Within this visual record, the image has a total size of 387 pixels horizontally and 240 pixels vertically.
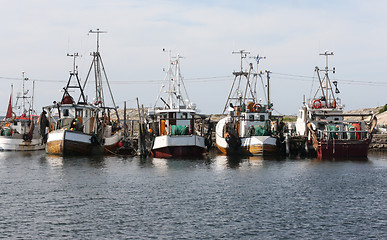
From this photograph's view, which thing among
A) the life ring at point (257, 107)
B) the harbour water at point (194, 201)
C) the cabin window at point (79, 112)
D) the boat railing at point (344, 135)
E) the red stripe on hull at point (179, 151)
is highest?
the life ring at point (257, 107)

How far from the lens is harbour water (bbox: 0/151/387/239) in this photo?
21.6m

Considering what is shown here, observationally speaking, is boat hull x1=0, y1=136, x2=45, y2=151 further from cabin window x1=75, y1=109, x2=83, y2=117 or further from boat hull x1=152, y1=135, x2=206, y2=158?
boat hull x1=152, y1=135, x2=206, y2=158

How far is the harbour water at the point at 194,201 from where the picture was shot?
21594 mm

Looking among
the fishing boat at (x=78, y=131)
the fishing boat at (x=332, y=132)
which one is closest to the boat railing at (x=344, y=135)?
the fishing boat at (x=332, y=132)

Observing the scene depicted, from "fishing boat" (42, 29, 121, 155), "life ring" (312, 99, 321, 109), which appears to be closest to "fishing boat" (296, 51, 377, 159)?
"life ring" (312, 99, 321, 109)

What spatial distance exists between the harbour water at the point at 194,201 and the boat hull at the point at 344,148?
2905mm

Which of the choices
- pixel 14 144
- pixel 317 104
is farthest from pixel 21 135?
pixel 317 104

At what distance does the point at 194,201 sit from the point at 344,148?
2395 centimetres

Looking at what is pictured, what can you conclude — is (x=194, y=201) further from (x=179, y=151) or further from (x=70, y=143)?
(x=70, y=143)

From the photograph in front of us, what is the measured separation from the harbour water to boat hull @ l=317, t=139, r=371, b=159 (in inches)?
114

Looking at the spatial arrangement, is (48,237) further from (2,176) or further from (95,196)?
(2,176)

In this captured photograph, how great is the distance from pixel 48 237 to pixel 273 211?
10.9m

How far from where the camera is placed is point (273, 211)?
25.2m

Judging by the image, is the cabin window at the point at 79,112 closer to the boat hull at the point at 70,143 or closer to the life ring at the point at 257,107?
the boat hull at the point at 70,143
